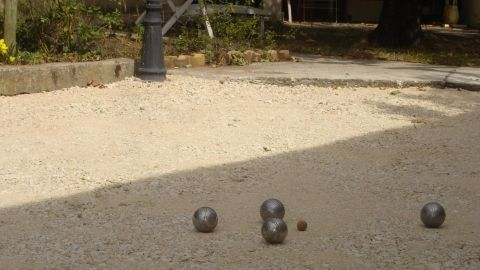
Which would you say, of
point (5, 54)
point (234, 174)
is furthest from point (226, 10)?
point (234, 174)

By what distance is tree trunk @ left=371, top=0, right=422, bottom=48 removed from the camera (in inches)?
581

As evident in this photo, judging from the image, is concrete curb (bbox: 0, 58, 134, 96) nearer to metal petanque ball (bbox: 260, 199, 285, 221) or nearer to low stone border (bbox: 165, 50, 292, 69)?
low stone border (bbox: 165, 50, 292, 69)

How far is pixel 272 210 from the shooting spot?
522 centimetres

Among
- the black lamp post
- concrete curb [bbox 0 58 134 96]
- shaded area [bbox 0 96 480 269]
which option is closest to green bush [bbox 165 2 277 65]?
the black lamp post

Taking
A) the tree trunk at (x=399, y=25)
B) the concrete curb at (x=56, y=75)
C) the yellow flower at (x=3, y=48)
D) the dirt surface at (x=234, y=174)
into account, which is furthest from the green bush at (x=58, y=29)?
the tree trunk at (x=399, y=25)

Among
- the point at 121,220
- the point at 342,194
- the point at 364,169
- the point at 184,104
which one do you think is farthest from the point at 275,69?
the point at 121,220

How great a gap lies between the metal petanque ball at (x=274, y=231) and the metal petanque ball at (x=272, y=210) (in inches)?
12.4

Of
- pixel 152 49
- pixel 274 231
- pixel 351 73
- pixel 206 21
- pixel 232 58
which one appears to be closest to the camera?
pixel 274 231

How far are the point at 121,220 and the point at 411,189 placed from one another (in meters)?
2.04

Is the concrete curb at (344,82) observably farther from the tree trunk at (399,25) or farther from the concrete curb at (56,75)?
the tree trunk at (399,25)

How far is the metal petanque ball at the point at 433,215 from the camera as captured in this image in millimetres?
5162

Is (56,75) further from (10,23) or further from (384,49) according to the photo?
(384,49)

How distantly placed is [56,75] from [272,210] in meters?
5.11

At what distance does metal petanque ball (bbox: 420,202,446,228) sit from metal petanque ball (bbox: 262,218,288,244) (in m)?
0.87
